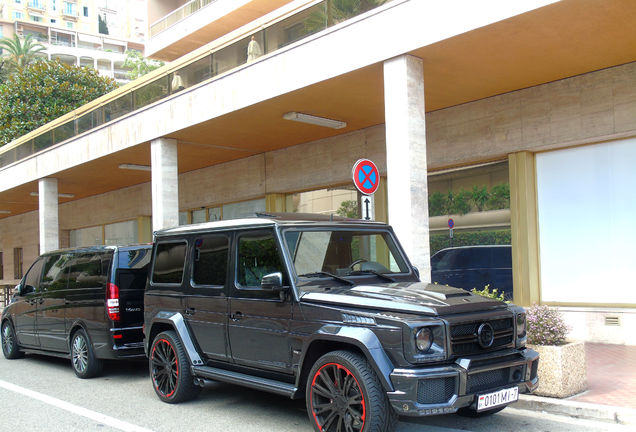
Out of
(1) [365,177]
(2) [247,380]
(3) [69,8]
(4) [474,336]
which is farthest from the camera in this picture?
(3) [69,8]

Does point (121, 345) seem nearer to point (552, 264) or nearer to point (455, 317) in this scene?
point (455, 317)

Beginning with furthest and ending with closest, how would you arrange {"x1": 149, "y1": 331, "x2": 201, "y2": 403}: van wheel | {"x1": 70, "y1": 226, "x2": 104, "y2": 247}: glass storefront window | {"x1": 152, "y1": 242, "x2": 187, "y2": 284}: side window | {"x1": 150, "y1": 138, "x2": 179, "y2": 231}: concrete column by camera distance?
{"x1": 70, "y1": 226, "x2": 104, "y2": 247}: glass storefront window → {"x1": 150, "y1": 138, "x2": 179, "y2": 231}: concrete column → {"x1": 152, "y1": 242, "x2": 187, "y2": 284}: side window → {"x1": 149, "y1": 331, "x2": 201, "y2": 403}: van wheel

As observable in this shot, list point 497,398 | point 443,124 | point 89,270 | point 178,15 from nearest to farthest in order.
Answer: point 497,398, point 89,270, point 443,124, point 178,15

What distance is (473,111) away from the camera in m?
11.7

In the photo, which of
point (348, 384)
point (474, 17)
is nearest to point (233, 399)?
point (348, 384)

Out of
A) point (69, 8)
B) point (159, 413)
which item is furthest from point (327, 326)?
point (69, 8)

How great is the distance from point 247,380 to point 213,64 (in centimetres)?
918

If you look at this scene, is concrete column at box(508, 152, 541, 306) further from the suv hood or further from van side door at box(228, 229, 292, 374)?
van side door at box(228, 229, 292, 374)

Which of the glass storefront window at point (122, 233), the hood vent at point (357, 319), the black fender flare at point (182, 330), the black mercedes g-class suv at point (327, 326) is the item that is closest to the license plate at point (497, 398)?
the black mercedes g-class suv at point (327, 326)

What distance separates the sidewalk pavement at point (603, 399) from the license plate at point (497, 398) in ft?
4.50

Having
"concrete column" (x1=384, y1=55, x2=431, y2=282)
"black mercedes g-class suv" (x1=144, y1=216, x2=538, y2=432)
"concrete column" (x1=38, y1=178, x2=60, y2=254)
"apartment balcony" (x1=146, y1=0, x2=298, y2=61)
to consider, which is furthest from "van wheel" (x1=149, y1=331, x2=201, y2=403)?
"apartment balcony" (x1=146, y1=0, x2=298, y2=61)

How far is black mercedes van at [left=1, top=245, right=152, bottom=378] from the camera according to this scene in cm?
809

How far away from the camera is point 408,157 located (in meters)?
9.19

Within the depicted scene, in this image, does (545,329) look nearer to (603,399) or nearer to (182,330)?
(603,399)
